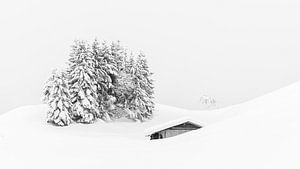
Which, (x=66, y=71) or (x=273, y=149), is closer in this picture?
(x=273, y=149)

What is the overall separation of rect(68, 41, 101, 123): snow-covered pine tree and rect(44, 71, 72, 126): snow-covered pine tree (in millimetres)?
1386

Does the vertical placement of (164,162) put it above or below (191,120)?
below

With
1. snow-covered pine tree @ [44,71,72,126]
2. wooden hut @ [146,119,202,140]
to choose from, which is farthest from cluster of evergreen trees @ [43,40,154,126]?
wooden hut @ [146,119,202,140]

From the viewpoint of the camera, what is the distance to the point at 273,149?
709 centimetres

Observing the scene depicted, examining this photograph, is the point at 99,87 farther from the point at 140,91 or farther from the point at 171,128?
the point at 171,128

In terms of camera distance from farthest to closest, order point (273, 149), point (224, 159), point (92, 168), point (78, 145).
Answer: point (78, 145), point (92, 168), point (224, 159), point (273, 149)

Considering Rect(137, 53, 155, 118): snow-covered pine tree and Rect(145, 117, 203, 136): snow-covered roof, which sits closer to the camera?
Rect(145, 117, 203, 136): snow-covered roof

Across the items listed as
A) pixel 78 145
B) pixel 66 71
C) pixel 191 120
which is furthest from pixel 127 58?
pixel 78 145

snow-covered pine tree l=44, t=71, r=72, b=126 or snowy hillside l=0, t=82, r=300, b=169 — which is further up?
snow-covered pine tree l=44, t=71, r=72, b=126

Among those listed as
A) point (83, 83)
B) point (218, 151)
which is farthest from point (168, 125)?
point (83, 83)

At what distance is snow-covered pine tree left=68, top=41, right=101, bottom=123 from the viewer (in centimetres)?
3844

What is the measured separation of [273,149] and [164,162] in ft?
11.7

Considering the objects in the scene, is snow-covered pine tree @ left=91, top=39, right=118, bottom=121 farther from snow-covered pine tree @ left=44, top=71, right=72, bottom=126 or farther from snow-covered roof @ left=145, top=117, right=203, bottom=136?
snow-covered roof @ left=145, top=117, right=203, bottom=136

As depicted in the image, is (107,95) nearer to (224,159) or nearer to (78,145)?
(78,145)
